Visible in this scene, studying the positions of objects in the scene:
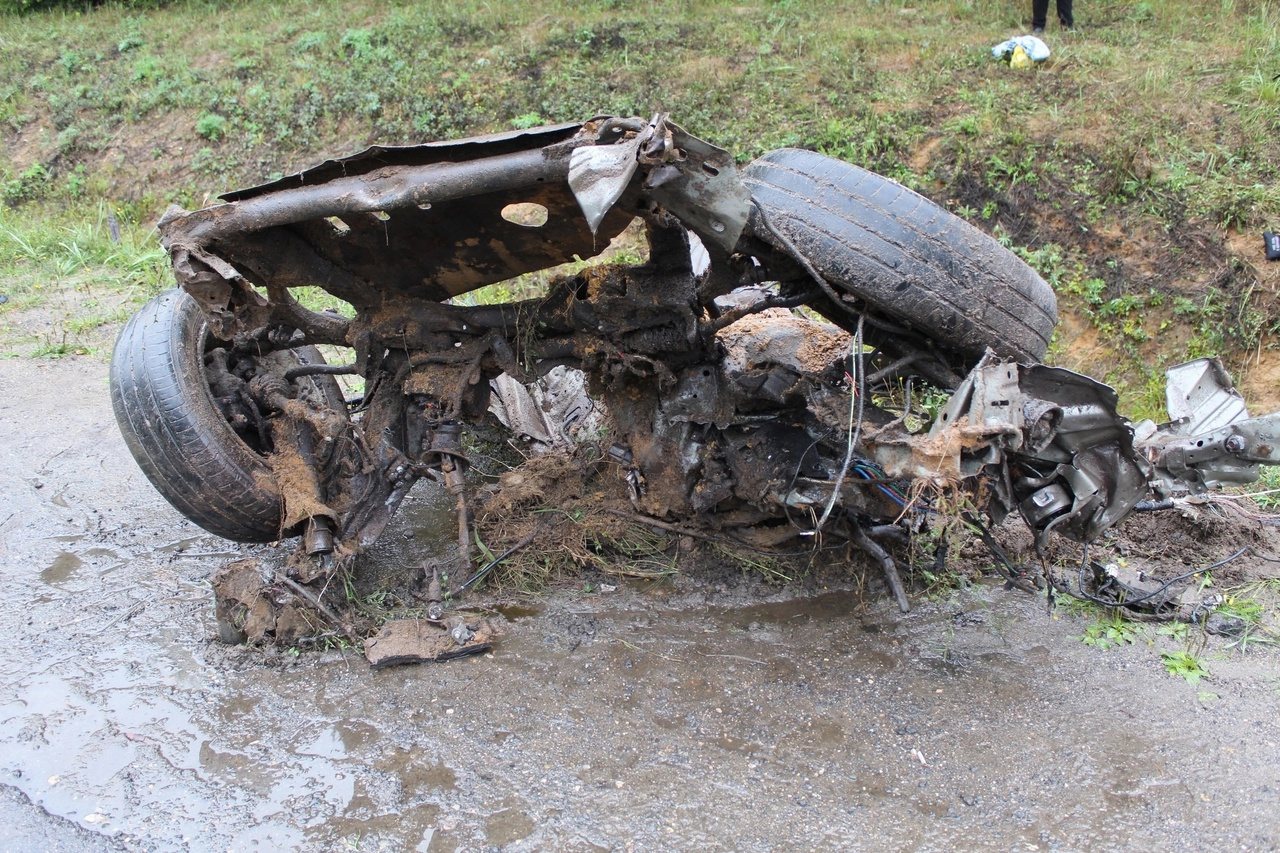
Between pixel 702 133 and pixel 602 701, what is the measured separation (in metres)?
7.38

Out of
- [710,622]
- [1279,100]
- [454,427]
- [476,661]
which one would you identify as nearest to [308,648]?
[476,661]

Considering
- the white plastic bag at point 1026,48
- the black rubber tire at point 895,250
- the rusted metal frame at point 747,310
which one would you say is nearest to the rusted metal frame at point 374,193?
the black rubber tire at point 895,250

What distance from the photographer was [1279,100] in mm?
8219

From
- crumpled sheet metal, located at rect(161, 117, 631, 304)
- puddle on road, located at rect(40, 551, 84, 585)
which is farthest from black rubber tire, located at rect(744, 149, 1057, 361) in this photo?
puddle on road, located at rect(40, 551, 84, 585)

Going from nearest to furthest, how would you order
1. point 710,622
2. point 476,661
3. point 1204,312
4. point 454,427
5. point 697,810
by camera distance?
point 697,810
point 476,661
point 710,622
point 454,427
point 1204,312

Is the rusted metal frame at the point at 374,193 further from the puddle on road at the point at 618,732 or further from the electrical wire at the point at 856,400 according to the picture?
the puddle on road at the point at 618,732

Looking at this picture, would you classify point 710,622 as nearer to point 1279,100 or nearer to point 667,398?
point 667,398

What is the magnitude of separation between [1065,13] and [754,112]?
12.3ft

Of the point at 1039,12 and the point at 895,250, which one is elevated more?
the point at 895,250

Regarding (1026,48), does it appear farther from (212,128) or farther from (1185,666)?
(212,128)

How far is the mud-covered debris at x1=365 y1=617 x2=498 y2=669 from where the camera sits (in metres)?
3.77

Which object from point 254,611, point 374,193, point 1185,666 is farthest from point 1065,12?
point 254,611

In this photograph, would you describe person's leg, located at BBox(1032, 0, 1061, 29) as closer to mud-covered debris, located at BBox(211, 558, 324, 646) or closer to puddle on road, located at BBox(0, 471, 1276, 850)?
puddle on road, located at BBox(0, 471, 1276, 850)

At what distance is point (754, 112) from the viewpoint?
9.79 m
